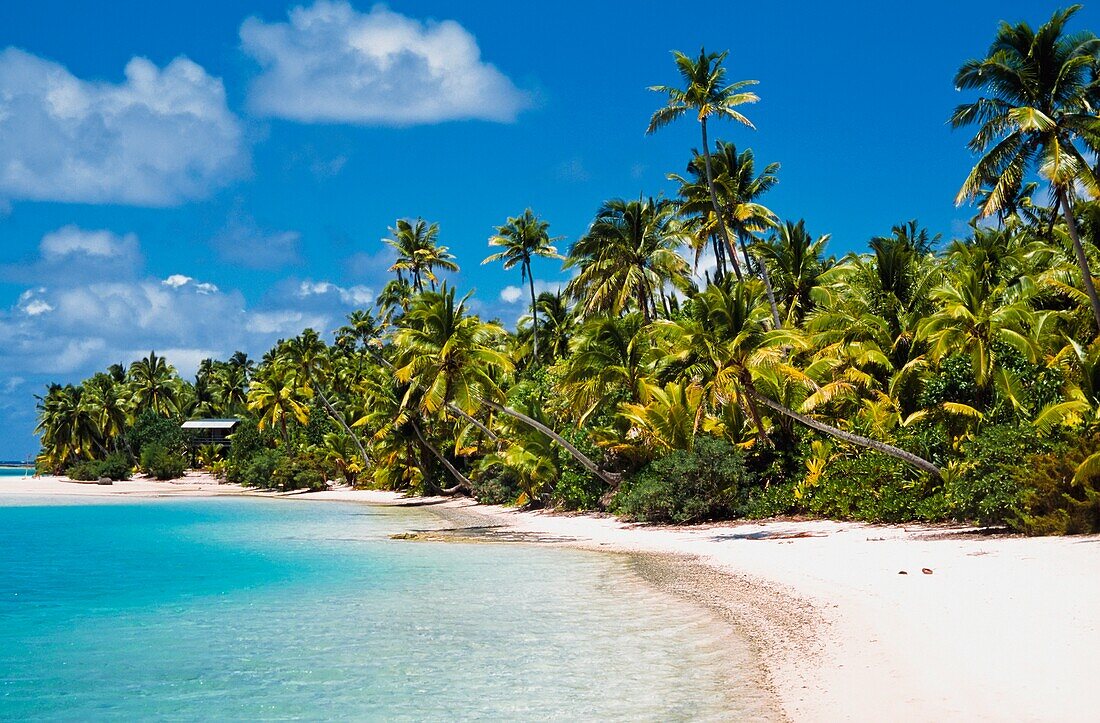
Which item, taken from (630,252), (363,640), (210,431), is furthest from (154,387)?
(363,640)

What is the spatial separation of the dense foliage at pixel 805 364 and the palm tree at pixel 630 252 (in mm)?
106

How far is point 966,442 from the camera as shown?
58.0 feet

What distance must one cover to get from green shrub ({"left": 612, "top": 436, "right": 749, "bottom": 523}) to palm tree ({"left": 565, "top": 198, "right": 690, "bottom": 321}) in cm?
1161

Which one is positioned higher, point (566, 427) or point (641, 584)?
point (566, 427)

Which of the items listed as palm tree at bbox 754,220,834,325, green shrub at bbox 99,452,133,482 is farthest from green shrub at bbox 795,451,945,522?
green shrub at bbox 99,452,133,482

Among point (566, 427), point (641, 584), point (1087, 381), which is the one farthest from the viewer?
point (566, 427)

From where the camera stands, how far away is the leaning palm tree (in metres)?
18.0

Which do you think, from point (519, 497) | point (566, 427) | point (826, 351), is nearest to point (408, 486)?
point (519, 497)

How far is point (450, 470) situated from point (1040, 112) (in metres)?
31.4

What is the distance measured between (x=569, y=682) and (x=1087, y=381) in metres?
14.3

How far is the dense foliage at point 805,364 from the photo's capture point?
18.1 meters

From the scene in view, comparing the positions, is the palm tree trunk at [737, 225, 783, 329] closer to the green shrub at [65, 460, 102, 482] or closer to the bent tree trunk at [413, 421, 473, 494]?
the bent tree trunk at [413, 421, 473, 494]

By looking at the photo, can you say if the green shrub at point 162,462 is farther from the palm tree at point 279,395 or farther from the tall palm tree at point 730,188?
the tall palm tree at point 730,188

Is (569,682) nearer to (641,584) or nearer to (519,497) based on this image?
(641,584)
